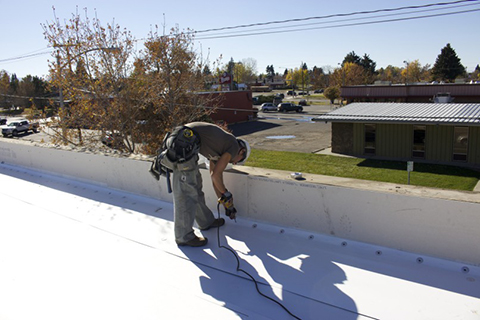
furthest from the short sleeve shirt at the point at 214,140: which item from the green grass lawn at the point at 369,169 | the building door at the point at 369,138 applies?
the building door at the point at 369,138

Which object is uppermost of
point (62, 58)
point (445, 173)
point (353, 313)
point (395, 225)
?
point (62, 58)

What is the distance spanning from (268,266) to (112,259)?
5.02 feet

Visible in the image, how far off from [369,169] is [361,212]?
16.3m

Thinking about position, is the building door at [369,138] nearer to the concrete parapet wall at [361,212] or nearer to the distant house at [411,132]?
the distant house at [411,132]

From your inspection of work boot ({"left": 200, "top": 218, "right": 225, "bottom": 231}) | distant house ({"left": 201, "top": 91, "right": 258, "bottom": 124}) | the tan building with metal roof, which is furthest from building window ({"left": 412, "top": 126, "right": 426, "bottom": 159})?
distant house ({"left": 201, "top": 91, "right": 258, "bottom": 124})

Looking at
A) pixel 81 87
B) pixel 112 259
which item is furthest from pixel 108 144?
pixel 112 259

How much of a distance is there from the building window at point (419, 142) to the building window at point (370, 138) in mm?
2216

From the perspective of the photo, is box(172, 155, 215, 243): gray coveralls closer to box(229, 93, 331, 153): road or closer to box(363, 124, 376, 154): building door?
box(229, 93, 331, 153): road

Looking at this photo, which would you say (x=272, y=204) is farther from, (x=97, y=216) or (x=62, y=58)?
(x=62, y=58)

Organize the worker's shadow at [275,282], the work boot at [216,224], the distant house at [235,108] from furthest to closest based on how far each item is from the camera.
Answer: the distant house at [235,108] < the work boot at [216,224] < the worker's shadow at [275,282]

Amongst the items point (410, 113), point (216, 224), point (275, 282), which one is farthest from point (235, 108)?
point (275, 282)

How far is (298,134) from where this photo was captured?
31484 millimetres

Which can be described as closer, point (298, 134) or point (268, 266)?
point (268, 266)

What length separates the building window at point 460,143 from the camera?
19.4 m
